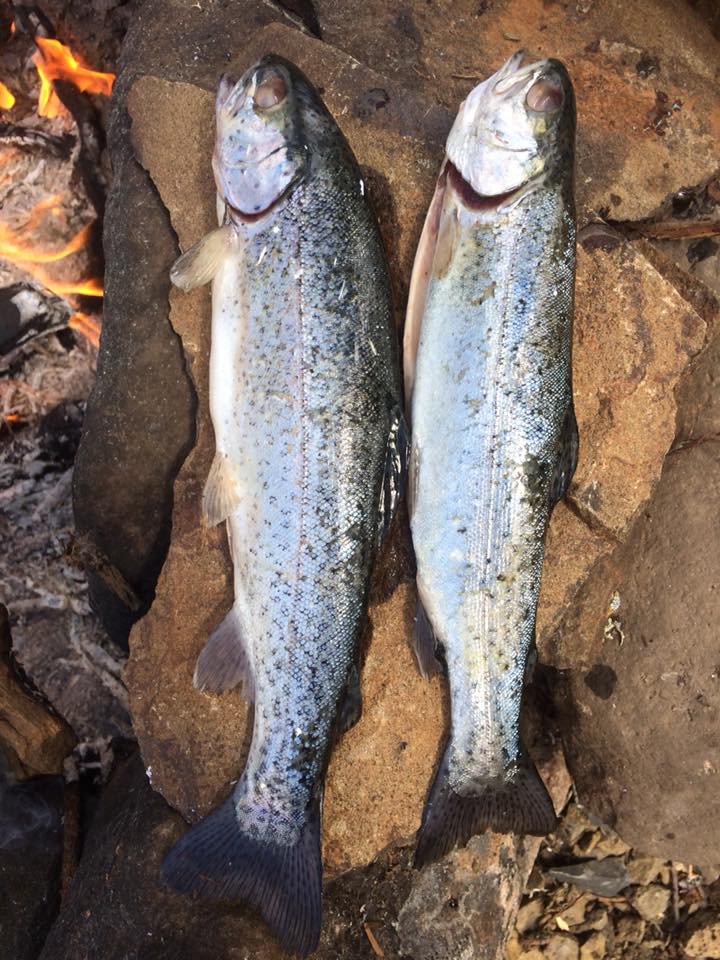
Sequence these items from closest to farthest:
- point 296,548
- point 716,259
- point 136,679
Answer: point 296,548
point 136,679
point 716,259

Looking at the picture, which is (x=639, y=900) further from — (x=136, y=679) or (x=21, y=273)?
(x=21, y=273)

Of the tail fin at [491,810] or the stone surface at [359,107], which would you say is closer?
the tail fin at [491,810]

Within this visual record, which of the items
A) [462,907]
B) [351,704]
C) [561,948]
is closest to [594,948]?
[561,948]

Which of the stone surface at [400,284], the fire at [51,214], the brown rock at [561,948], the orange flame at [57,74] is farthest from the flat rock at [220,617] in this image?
the brown rock at [561,948]

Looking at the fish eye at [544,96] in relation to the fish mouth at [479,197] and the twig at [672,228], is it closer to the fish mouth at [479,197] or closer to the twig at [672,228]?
Result: the fish mouth at [479,197]

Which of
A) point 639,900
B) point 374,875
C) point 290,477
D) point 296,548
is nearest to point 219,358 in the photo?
point 290,477

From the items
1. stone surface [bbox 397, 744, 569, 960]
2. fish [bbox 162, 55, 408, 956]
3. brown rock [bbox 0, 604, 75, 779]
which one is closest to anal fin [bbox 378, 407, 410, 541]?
fish [bbox 162, 55, 408, 956]

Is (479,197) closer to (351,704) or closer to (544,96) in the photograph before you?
(544,96)
